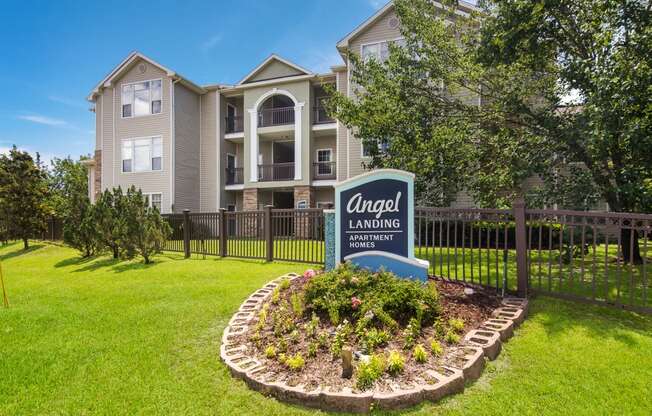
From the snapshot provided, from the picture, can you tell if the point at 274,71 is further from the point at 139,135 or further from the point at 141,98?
the point at 139,135

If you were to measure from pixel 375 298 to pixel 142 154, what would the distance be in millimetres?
21113

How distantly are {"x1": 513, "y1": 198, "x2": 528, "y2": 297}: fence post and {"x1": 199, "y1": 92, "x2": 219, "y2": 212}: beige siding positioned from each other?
19215mm

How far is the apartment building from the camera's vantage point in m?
19.8

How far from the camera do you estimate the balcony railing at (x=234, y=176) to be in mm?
22500

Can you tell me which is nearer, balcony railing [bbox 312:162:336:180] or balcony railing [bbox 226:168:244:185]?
balcony railing [bbox 312:162:336:180]

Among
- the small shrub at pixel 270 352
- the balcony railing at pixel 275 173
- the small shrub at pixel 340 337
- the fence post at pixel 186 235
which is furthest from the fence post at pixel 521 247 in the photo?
the balcony railing at pixel 275 173

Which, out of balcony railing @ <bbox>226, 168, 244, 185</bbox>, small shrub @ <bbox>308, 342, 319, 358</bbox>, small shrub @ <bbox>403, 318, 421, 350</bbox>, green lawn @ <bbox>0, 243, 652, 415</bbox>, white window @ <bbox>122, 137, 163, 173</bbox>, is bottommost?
green lawn @ <bbox>0, 243, 652, 415</bbox>

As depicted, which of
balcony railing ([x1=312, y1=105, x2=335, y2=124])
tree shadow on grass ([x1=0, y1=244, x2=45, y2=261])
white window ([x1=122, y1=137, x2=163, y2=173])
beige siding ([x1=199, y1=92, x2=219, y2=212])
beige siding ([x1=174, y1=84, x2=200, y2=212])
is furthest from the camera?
beige siding ([x1=199, y1=92, x2=219, y2=212])

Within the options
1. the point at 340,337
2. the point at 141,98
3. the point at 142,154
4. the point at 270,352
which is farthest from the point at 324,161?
the point at 270,352

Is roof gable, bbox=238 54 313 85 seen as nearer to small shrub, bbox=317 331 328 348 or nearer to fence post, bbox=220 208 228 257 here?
fence post, bbox=220 208 228 257

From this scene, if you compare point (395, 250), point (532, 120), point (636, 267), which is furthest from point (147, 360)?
point (636, 267)

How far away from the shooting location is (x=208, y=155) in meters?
22.3

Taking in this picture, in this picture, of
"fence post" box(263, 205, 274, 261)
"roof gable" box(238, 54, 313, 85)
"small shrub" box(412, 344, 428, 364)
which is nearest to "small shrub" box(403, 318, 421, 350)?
"small shrub" box(412, 344, 428, 364)

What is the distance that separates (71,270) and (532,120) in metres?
14.0
